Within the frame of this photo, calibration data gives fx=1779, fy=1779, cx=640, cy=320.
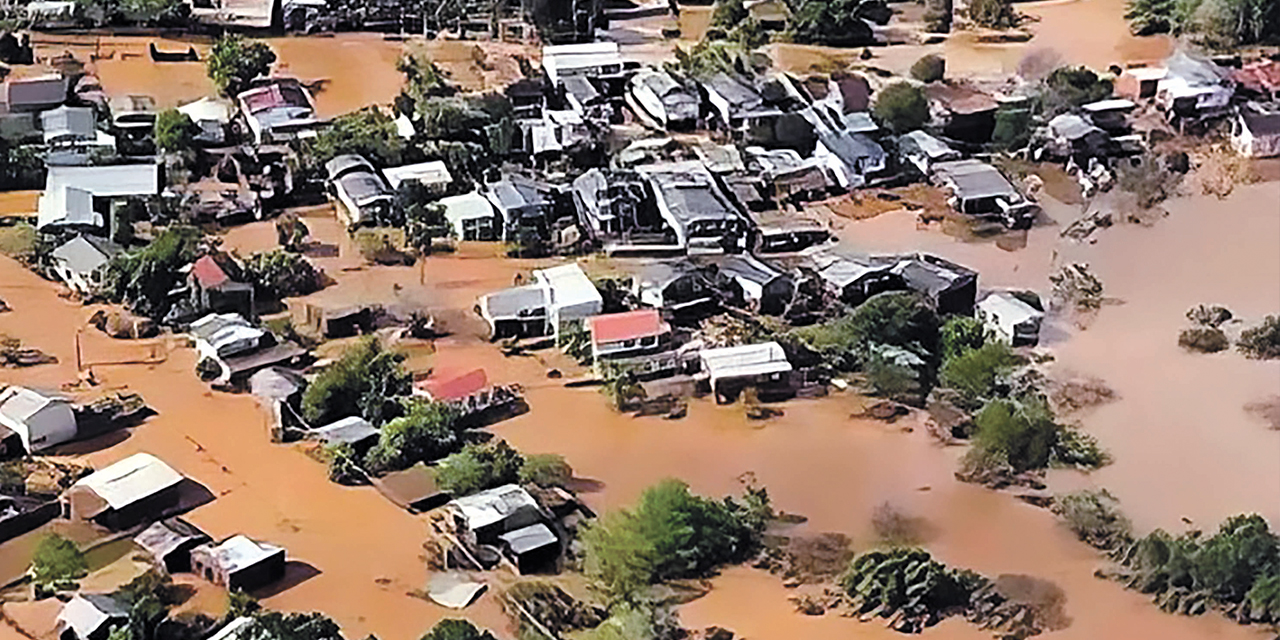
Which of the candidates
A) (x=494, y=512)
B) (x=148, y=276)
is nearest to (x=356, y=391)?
(x=494, y=512)

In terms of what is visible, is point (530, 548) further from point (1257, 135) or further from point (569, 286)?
point (1257, 135)

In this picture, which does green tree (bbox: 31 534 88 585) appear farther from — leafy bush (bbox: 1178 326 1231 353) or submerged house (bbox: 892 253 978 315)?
leafy bush (bbox: 1178 326 1231 353)

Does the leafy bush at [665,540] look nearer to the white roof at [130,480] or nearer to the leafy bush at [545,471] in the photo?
the leafy bush at [545,471]

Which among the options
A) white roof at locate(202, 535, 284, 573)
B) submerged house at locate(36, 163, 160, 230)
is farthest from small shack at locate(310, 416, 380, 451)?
submerged house at locate(36, 163, 160, 230)

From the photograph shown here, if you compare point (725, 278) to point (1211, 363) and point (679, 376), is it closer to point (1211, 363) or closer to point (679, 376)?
point (679, 376)

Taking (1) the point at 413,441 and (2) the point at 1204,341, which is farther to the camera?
(2) the point at 1204,341

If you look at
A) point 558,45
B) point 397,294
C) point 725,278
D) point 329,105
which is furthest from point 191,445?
point 558,45
